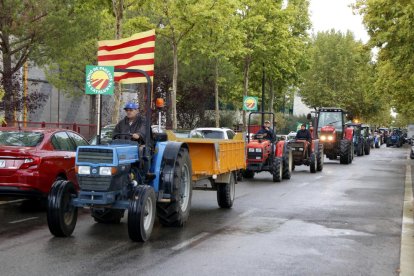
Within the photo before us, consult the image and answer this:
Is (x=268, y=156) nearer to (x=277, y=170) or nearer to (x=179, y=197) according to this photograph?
(x=277, y=170)

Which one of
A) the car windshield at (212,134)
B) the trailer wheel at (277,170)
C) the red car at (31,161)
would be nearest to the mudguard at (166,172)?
the red car at (31,161)

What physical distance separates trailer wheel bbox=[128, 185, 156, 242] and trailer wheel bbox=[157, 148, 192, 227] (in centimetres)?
81

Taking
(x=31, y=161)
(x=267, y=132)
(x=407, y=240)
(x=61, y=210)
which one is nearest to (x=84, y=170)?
(x=61, y=210)

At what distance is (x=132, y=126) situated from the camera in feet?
31.1

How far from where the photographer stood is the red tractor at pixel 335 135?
3269 cm

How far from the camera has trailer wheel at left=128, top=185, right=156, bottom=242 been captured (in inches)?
343

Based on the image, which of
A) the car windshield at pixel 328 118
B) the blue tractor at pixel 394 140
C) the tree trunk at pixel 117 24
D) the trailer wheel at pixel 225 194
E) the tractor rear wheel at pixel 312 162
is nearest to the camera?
the trailer wheel at pixel 225 194

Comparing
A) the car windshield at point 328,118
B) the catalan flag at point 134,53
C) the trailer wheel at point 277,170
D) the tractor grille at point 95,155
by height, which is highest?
the catalan flag at point 134,53

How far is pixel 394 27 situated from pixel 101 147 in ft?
45.5

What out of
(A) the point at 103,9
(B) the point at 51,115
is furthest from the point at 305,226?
(B) the point at 51,115

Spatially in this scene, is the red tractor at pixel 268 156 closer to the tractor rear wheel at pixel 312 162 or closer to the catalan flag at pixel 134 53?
the tractor rear wheel at pixel 312 162

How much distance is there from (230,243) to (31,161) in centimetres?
415

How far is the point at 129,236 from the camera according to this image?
898cm

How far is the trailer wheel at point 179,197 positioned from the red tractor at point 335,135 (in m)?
22.5
